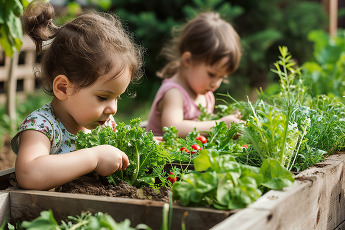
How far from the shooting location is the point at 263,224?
1.55 m

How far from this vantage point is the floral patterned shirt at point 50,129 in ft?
7.29

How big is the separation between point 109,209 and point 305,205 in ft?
2.30

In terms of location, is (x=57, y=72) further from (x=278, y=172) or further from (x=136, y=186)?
(x=278, y=172)

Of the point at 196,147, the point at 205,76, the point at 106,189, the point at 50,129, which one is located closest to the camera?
the point at 106,189

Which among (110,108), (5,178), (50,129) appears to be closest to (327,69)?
(110,108)

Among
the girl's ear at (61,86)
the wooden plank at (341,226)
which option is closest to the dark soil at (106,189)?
the girl's ear at (61,86)

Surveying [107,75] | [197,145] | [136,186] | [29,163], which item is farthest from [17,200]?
[197,145]

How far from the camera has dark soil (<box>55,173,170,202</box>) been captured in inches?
81.0

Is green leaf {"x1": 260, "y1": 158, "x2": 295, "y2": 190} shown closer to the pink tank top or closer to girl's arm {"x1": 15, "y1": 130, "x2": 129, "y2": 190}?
girl's arm {"x1": 15, "y1": 130, "x2": 129, "y2": 190}

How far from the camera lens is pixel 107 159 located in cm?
211

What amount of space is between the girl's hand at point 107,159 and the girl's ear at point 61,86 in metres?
0.36

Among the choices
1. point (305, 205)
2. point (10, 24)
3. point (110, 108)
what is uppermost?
point (10, 24)

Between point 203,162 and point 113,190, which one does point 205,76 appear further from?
point 203,162

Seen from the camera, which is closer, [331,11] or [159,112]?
[159,112]
